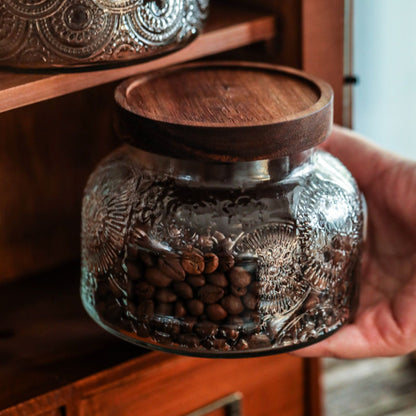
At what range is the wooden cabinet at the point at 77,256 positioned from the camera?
0.68 m

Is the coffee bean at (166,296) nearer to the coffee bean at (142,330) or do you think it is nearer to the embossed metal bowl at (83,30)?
the coffee bean at (142,330)

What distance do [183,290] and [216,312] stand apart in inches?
1.3

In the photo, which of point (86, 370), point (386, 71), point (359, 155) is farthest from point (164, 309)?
point (386, 71)

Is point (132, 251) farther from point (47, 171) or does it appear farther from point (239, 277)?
point (47, 171)

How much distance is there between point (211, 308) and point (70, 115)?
36cm

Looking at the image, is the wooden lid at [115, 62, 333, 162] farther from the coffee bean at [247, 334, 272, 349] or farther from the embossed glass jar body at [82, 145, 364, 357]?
the coffee bean at [247, 334, 272, 349]

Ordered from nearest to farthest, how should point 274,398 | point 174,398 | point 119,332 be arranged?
point 119,332 < point 174,398 < point 274,398

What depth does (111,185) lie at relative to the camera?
2.17ft

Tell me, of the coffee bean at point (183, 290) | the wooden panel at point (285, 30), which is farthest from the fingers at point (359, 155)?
the coffee bean at point (183, 290)

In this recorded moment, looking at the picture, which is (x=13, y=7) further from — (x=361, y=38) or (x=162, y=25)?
(x=361, y=38)

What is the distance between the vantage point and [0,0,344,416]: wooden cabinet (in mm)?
677

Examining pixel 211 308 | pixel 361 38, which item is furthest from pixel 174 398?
pixel 361 38

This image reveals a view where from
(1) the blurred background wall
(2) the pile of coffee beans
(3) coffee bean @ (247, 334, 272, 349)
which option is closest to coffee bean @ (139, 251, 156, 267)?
(2) the pile of coffee beans

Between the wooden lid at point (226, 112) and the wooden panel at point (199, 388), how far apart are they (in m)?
0.27
